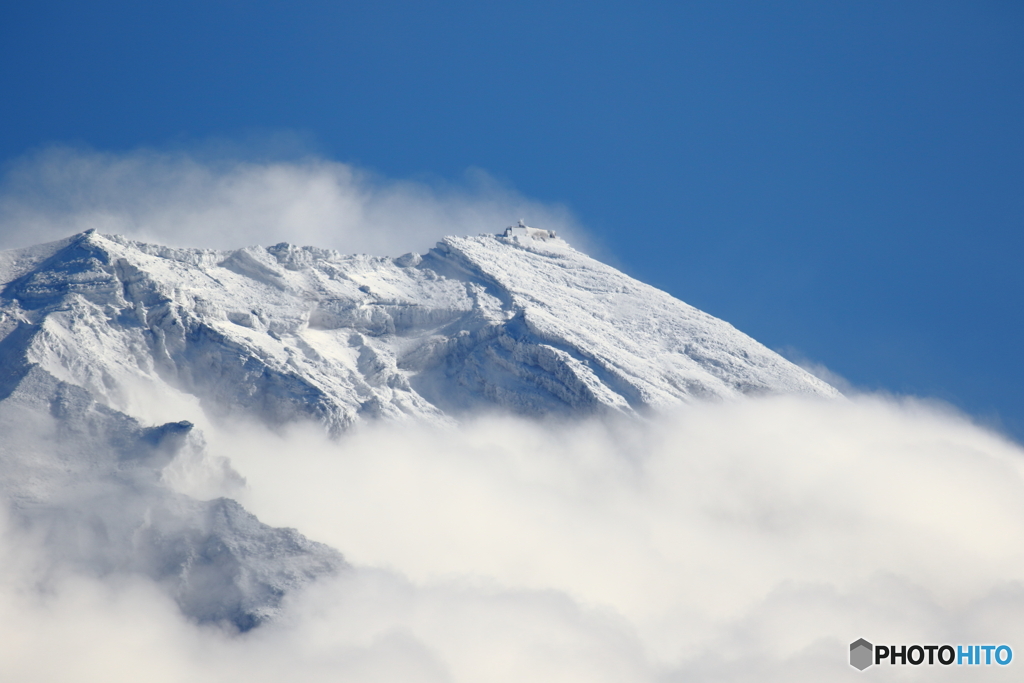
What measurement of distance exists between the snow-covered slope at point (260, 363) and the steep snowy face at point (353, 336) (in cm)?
20

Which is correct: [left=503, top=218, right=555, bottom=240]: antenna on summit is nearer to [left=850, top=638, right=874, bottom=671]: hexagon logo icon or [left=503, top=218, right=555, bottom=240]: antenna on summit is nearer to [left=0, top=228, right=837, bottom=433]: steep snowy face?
[left=0, top=228, right=837, bottom=433]: steep snowy face

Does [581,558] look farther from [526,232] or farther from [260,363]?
[526,232]

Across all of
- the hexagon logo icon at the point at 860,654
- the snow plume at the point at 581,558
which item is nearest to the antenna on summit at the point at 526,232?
the snow plume at the point at 581,558

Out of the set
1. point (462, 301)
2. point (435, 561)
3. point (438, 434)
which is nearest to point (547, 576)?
point (435, 561)

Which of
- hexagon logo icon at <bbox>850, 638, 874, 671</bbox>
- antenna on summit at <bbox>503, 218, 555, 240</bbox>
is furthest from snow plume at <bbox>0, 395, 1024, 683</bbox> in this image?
antenna on summit at <bbox>503, 218, 555, 240</bbox>

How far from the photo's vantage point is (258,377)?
333 feet

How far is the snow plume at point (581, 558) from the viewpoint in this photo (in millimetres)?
80062

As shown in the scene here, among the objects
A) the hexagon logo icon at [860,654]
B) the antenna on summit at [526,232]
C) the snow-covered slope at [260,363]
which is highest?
the antenna on summit at [526,232]

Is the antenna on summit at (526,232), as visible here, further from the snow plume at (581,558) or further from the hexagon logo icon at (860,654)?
the hexagon logo icon at (860,654)

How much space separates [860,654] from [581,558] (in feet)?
75.0

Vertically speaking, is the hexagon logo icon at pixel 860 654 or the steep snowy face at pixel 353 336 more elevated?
the steep snowy face at pixel 353 336

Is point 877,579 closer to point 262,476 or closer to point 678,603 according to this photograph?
point 678,603

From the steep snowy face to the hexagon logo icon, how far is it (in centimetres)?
2905

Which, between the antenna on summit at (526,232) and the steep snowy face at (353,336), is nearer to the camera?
the steep snowy face at (353,336)
